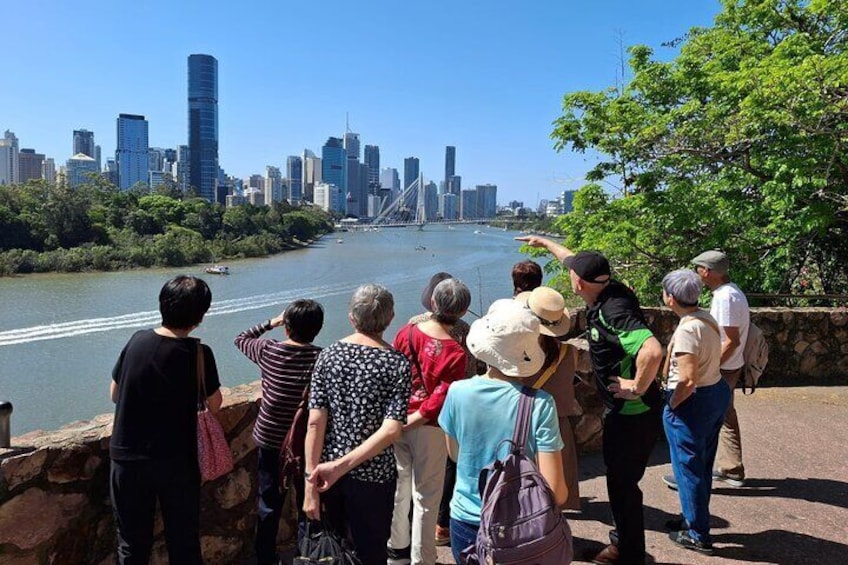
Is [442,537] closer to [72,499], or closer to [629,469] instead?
[629,469]

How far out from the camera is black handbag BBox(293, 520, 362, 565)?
184cm

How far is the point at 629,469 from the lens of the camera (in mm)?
2273

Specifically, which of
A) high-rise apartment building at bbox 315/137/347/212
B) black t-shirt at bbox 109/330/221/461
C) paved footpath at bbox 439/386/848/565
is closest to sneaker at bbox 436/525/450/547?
paved footpath at bbox 439/386/848/565

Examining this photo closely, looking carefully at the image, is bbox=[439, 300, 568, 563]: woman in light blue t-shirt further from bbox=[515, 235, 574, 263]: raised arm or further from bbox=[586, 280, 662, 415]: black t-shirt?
bbox=[515, 235, 574, 263]: raised arm

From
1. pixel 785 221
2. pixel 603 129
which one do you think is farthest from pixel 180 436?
pixel 603 129

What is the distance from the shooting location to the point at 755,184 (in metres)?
8.13

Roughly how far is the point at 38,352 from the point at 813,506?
87.7 feet

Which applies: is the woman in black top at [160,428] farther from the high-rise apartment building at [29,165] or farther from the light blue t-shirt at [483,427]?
the high-rise apartment building at [29,165]

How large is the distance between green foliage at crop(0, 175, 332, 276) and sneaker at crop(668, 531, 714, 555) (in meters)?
43.8

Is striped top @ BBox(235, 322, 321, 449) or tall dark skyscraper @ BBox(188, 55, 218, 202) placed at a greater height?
tall dark skyscraper @ BBox(188, 55, 218, 202)

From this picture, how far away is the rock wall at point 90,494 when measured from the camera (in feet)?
6.14

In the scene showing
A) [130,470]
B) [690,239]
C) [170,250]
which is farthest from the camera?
[170,250]

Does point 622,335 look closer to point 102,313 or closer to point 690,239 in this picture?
point 690,239

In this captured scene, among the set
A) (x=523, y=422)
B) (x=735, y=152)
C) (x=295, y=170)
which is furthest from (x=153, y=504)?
(x=295, y=170)
